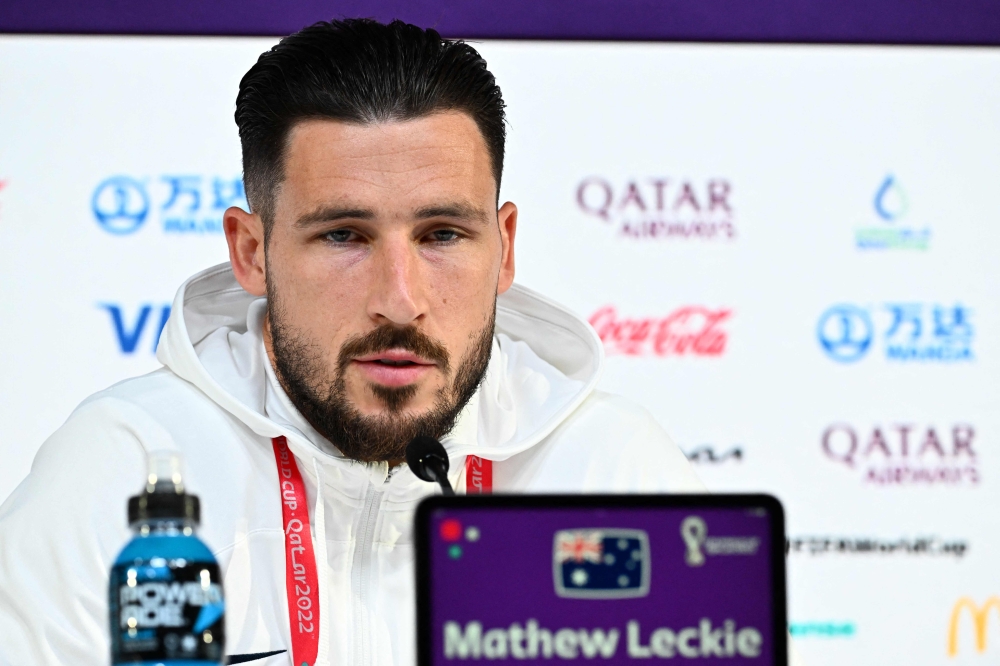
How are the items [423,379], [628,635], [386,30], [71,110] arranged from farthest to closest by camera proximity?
[71,110] → [386,30] → [423,379] → [628,635]

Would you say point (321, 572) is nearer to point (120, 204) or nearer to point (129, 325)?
point (129, 325)

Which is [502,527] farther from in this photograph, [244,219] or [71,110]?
[71,110]

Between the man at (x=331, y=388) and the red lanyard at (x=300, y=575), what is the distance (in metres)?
0.02

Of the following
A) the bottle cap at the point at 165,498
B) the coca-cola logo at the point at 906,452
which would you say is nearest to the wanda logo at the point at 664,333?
the coca-cola logo at the point at 906,452

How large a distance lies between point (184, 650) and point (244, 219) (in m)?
0.94

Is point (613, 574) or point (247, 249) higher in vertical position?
point (247, 249)

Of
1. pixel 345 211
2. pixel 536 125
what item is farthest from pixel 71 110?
pixel 345 211

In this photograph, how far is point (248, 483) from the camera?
1.34 m

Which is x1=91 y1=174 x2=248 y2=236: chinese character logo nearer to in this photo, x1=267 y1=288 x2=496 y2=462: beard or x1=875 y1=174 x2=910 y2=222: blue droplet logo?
x1=267 y1=288 x2=496 y2=462: beard

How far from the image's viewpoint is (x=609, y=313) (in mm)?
2387

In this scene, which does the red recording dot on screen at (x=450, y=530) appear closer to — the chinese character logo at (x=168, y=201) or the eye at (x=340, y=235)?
the eye at (x=340, y=235)

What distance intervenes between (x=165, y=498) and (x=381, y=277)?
62 centimetres

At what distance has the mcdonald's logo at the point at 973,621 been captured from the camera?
7.88ft

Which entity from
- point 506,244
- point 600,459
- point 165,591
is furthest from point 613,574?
point 506,244
